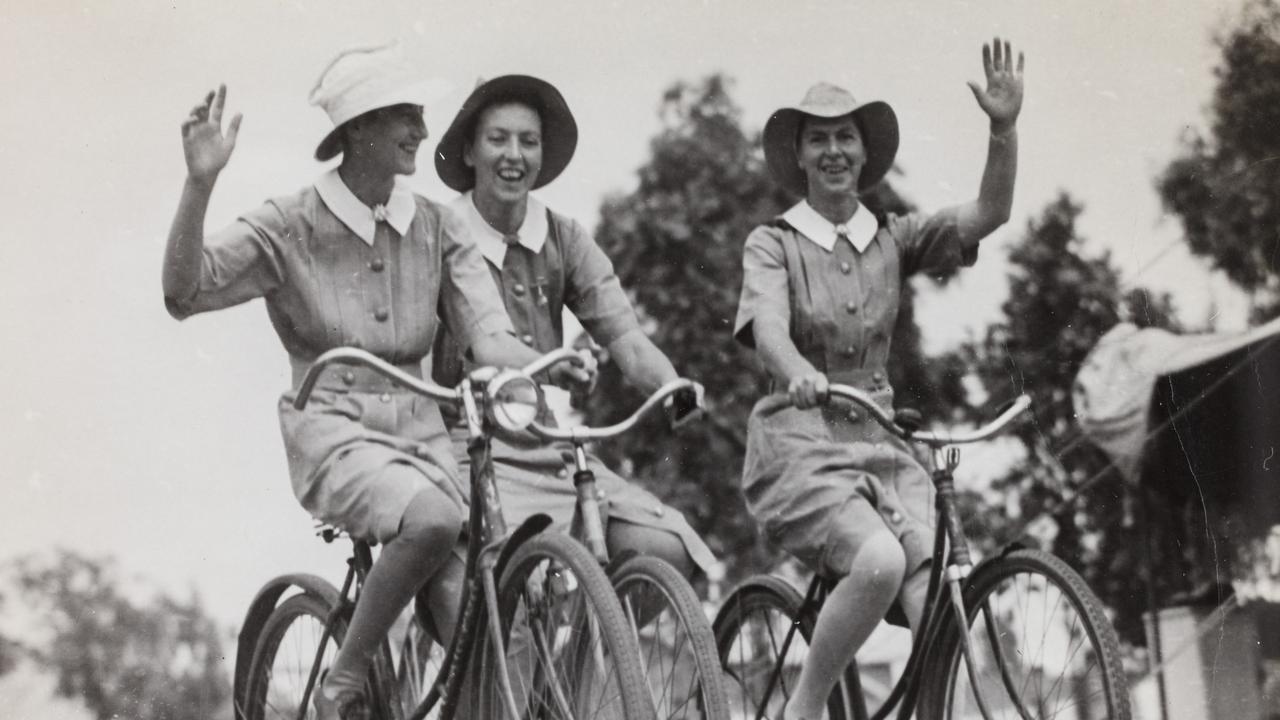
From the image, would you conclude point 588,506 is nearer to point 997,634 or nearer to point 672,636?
point 672,636

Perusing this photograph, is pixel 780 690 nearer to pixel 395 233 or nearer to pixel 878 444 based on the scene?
pixel 878 444

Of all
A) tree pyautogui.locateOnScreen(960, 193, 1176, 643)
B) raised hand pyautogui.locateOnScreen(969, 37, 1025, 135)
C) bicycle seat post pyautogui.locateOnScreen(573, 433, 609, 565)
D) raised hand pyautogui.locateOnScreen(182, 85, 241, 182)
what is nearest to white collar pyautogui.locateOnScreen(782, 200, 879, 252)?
raised hand pyautogui.locateOnScreen(969, 37, 1025, 135)

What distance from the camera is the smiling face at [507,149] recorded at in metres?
5.74

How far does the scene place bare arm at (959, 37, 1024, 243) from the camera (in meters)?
5.30

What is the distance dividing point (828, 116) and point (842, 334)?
671 mm

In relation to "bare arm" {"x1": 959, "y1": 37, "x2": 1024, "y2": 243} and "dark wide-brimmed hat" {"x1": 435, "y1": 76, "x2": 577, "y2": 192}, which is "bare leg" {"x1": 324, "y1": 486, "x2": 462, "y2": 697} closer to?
"dark wide-brimmed hat" {"x1": 435, "y1": 76, "x2": 577, "y2": 192}

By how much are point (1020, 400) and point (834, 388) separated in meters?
0.49

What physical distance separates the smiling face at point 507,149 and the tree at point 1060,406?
4.51m

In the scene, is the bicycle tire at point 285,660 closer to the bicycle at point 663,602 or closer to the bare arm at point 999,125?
the bicycle at point 663,602

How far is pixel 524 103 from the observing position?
578cm

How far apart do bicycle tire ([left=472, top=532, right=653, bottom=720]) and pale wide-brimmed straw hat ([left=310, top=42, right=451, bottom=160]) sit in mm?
1512

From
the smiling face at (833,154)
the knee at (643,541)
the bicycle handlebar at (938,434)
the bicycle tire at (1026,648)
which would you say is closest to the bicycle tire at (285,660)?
the knee at (643,541)

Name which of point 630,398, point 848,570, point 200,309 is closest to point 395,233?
point 200,309

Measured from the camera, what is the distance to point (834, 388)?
15.8 feet
